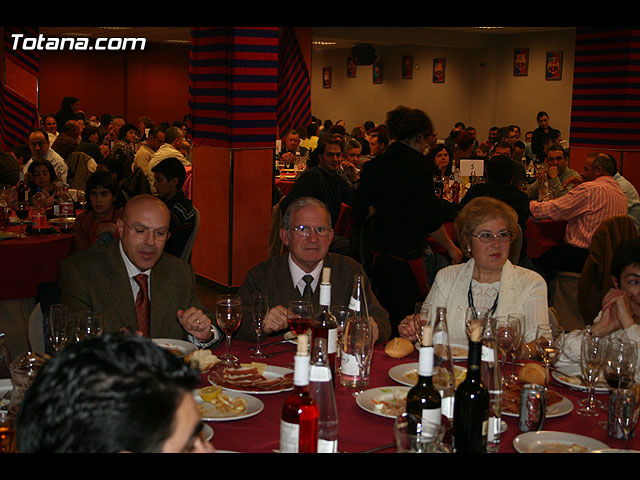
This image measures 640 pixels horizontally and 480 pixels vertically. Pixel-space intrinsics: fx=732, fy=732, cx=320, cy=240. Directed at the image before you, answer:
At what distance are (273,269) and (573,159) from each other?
291 inches

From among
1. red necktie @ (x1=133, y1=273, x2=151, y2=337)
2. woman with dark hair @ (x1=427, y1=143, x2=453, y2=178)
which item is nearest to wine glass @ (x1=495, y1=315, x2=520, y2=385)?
red necktie @ (x1=133, y1=273, x2=151, y2=337)

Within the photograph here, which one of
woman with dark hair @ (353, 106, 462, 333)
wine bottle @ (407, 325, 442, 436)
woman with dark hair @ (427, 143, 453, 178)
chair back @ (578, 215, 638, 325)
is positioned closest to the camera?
wine bottle @ (407, 325, 442, 436)

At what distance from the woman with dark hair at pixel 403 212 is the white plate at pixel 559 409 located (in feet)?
7.62

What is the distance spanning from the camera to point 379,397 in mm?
2332

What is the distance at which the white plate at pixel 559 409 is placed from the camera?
2202 millimetres

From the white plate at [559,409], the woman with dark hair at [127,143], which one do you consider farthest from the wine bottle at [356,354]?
the woman with dark hair at [127,143]

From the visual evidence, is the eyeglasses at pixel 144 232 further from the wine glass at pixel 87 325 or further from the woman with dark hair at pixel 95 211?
the woman with dark hair at pixel 95 211

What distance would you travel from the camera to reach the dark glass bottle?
1.78 metres

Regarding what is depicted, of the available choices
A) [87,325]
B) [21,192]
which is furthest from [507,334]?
[21,192]

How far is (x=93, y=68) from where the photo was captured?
23.1m

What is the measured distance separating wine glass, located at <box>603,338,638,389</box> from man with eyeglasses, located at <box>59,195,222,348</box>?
4.81 ft

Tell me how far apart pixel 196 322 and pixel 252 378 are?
17.7 inches

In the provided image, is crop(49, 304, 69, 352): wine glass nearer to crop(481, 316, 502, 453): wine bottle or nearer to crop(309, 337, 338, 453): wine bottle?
crop(309, 337, 338, 453): wine bottle

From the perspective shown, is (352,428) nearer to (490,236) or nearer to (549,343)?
(549,343)
